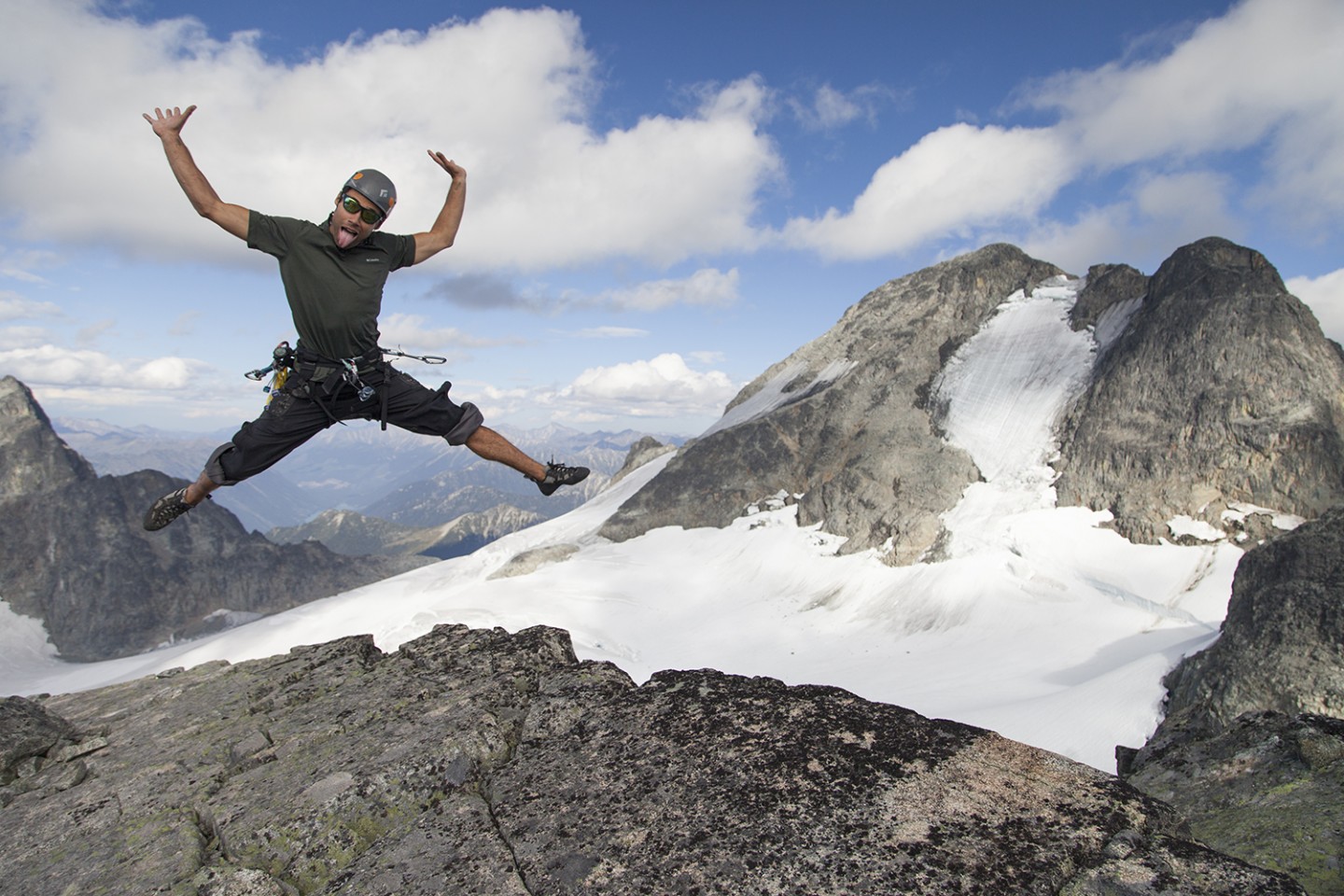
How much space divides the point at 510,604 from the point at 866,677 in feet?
115

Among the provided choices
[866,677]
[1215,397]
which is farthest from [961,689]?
[1215,397]

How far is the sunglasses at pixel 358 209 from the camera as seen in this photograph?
304 inches

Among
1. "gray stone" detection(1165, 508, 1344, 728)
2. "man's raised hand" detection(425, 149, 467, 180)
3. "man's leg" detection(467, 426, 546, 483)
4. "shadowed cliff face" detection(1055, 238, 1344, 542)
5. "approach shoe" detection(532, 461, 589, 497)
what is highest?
"shadowed cliff face" detection(1055, 238, 1344, 542)

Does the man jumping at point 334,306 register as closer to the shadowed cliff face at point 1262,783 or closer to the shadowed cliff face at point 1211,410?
the shadowed cliff face at point 1262,783

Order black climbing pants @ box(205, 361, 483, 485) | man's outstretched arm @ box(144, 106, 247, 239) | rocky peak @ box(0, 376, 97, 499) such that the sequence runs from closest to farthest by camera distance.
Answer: man's outstretched arm @ box(144, 106, 247, 239), black climbing pants @ box(205, 361, 483, 485), rocky peak @ box(0, 376, 97, 499)

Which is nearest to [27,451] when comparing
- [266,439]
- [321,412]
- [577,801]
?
[266,439]

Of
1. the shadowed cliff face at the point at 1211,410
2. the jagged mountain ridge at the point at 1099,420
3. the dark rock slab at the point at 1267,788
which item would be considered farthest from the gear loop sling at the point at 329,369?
the shadowed cliff face at the point at 1211,410

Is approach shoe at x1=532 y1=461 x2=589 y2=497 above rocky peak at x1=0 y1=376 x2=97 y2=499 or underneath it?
underneath

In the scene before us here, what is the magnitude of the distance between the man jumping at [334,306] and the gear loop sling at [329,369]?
0.05 feet

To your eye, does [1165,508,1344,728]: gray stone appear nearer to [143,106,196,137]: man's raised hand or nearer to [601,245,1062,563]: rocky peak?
[143,106,196,137]: man's raised hand

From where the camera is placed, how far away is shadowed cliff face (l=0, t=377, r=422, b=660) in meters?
132

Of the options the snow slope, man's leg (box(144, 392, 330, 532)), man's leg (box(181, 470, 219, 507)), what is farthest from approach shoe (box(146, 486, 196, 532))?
the snow slope

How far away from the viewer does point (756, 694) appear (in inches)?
254

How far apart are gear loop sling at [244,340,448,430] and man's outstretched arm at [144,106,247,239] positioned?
4.52ft
